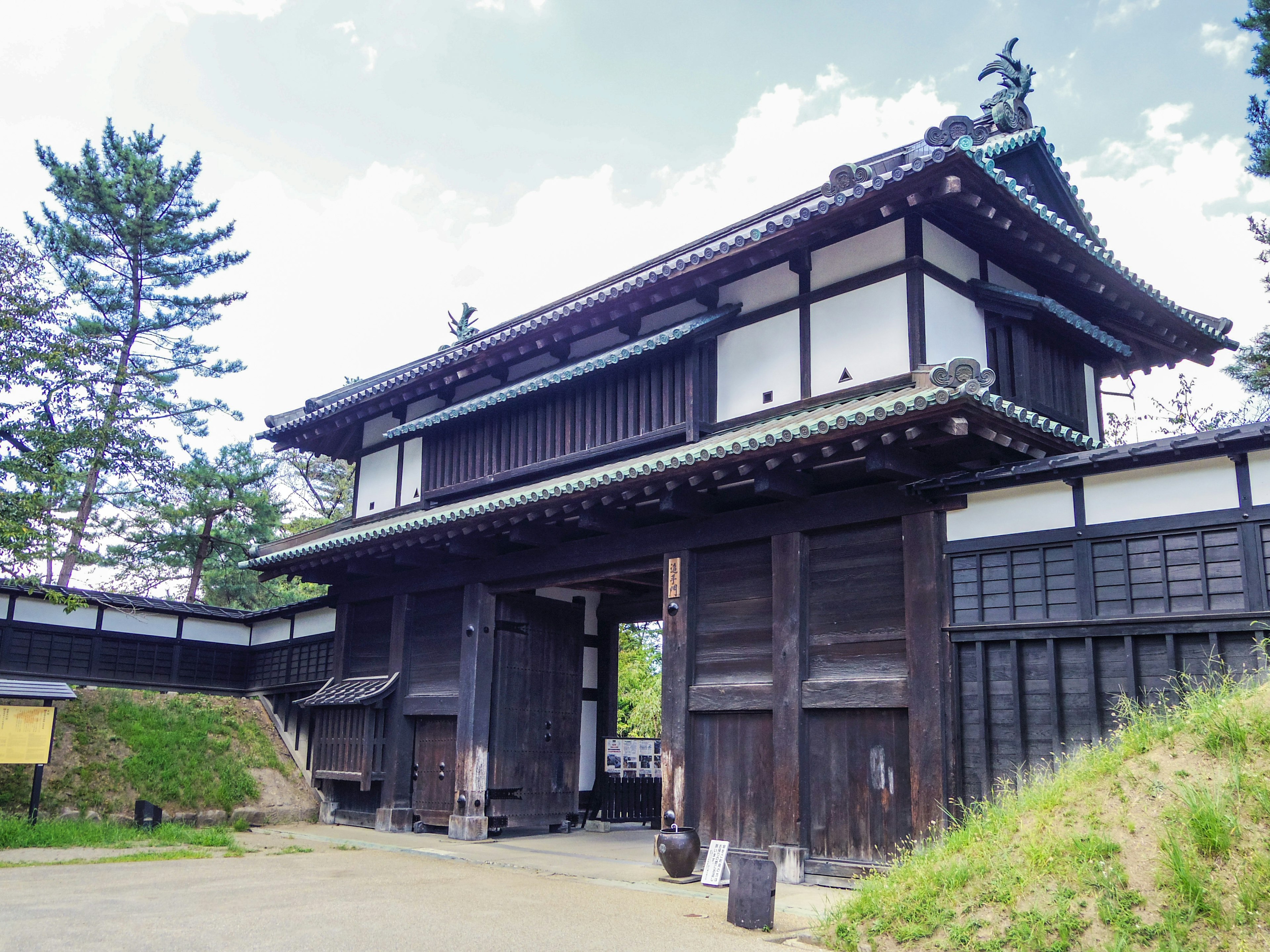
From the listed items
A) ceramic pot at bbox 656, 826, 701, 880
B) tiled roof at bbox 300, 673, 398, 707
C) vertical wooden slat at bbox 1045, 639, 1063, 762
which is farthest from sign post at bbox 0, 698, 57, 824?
vertical wooden slat at bbox 1045, 639, 1063, 762

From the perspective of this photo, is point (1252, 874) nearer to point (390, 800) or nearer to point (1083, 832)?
point (1083, 832)

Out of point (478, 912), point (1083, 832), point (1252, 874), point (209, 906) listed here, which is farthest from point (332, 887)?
point (1252, 874)

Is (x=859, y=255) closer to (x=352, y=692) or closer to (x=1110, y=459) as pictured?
(x=1110, y=459)

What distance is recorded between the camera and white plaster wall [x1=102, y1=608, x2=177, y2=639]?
1975 centimetres

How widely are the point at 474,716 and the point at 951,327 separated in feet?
29.1

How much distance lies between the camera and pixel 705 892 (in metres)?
9.62

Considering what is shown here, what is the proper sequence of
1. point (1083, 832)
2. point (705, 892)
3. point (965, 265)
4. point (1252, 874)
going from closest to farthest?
point (1252, 874) → point (1083, 832) → point (705, 892) → point (965, 265)

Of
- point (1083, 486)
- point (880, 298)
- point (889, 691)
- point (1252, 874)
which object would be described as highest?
point (880, 298)

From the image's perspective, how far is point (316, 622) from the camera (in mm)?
19359

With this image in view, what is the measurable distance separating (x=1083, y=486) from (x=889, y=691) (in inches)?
108

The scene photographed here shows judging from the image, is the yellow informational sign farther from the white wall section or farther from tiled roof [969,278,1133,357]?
tiled roof [969,278,1133,357]

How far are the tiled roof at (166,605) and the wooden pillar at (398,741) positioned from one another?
2.80m

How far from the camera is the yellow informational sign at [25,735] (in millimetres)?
13781

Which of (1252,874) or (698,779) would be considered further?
(698,779)
